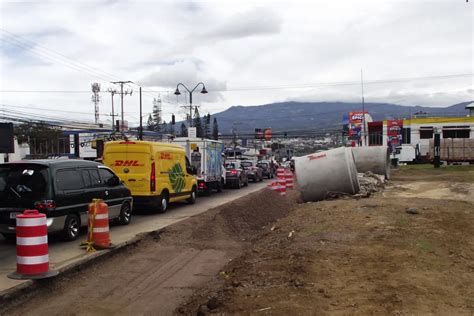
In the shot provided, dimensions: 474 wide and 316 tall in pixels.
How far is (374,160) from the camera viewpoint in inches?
1117

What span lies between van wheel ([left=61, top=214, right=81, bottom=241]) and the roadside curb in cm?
134

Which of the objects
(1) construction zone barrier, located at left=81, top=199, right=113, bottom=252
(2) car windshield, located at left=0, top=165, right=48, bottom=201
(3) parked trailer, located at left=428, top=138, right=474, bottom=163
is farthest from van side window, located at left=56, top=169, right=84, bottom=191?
(3) parked trailer, located at left=428, top=138, right=474, bottom=163

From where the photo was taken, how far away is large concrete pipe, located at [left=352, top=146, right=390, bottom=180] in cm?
2819

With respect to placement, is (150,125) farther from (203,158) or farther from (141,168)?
(141,168)

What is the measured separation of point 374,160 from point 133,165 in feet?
52.0

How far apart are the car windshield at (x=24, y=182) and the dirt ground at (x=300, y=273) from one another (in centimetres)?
237

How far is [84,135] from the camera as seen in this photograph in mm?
73688

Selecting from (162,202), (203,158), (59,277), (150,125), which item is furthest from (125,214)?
(150,125)

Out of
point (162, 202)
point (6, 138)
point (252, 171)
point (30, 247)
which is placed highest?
point (6, 138)

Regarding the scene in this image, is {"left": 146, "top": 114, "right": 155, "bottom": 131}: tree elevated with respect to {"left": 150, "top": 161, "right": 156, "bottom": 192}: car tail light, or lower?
elevated

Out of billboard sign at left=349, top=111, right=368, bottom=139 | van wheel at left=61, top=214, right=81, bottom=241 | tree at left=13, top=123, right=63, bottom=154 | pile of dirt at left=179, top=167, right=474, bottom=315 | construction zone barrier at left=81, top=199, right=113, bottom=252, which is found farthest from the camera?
billboard sign at left=349, top=111, right=368, bottom=139

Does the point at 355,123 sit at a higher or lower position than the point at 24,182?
higher

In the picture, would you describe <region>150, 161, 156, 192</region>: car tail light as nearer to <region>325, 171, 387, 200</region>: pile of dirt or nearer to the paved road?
the paved road

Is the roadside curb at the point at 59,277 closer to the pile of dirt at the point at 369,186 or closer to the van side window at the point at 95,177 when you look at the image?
the van side window at the point at 95,177
